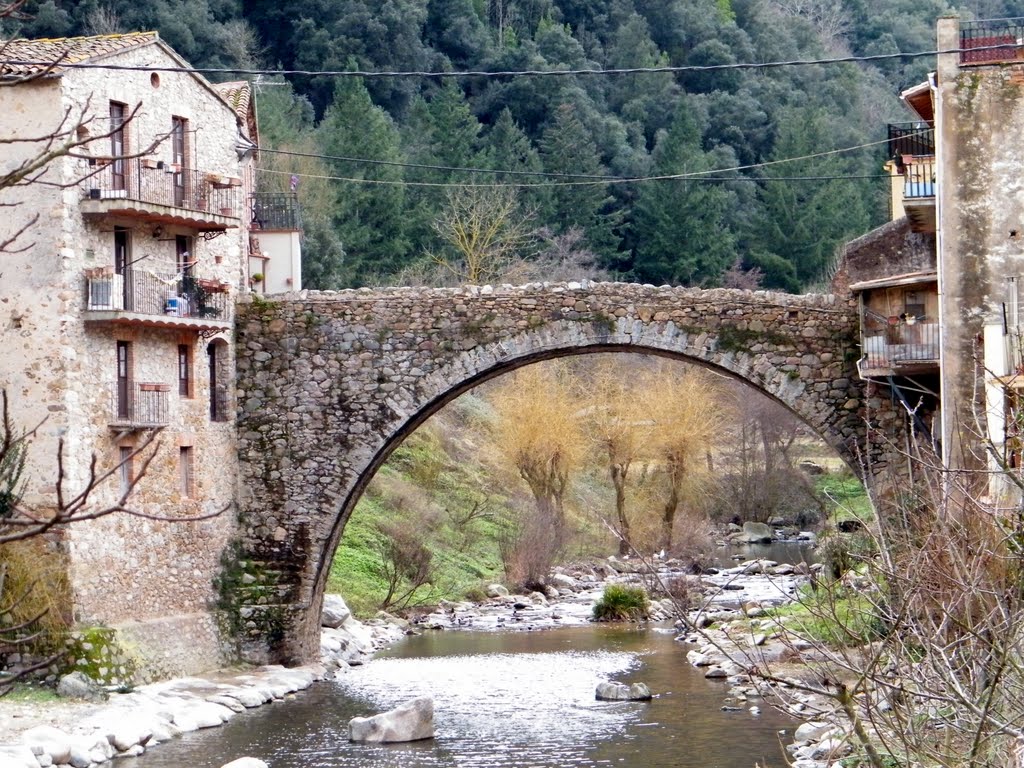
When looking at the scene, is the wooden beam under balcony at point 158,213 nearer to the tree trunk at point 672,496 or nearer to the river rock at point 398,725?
the river rock at point 398,725

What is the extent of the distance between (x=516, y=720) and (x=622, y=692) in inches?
75.6

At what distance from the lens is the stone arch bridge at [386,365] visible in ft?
72.9

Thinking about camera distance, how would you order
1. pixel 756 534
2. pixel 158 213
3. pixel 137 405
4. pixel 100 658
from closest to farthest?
pixel 100 658 → pixel 158 213 → pixel 137 405 → pixel 756 534

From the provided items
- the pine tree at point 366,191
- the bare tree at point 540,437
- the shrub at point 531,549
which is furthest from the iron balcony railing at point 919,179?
the pine tree at point 366,191

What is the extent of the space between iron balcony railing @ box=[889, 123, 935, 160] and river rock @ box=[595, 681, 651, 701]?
8104 mm

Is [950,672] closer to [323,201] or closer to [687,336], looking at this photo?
[687,336]

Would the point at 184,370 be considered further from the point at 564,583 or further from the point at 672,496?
the point at 672,496

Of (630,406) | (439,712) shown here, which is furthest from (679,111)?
(439,712)

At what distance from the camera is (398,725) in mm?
18641

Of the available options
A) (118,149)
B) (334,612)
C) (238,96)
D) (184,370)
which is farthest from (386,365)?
(238,96)

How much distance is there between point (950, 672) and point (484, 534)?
31.6 metres

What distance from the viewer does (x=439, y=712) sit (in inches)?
797

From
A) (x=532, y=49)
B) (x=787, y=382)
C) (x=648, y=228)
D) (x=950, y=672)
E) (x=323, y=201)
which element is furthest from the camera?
(x=532, y=49)

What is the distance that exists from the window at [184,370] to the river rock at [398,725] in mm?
5646
